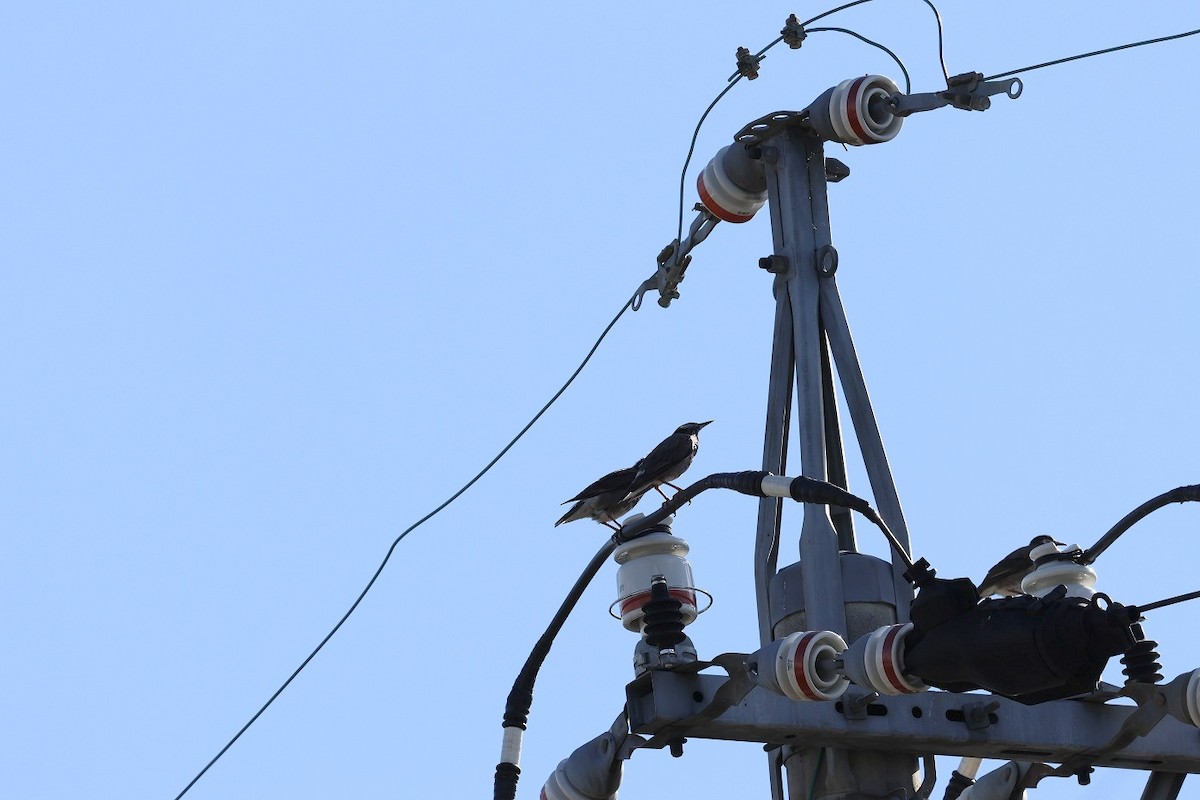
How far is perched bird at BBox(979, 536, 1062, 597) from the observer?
950cm

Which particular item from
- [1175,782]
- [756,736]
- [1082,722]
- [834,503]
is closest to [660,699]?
[756,736]

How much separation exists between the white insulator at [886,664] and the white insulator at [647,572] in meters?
1.26

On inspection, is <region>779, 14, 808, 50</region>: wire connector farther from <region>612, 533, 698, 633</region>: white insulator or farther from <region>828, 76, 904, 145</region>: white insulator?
<region>612, 533, 698, 633</region>: white insulator

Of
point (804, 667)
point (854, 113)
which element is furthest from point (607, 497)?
point (804, 667)

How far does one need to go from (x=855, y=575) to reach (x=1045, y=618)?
180 cm

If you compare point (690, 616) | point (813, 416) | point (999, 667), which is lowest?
point (999, 667)

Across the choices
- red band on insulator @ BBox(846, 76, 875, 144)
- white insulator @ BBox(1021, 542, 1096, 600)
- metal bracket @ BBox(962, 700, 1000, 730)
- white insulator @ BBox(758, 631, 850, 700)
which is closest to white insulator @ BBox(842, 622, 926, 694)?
white insulator @ BBox(758, 631, 850, 700)

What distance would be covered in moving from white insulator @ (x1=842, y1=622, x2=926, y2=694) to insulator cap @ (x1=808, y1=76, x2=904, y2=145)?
3.07m

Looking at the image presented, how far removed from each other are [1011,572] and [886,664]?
261 centimetres

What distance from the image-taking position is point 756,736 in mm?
8016

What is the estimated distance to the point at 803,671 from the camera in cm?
753

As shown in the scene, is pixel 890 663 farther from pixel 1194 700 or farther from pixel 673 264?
pixel 673 264

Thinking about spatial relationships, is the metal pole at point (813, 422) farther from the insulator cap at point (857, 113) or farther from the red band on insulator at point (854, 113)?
the red band on insulator at point (854, 113)

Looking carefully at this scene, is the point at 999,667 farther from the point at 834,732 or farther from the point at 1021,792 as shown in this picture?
the point at 1021,792
